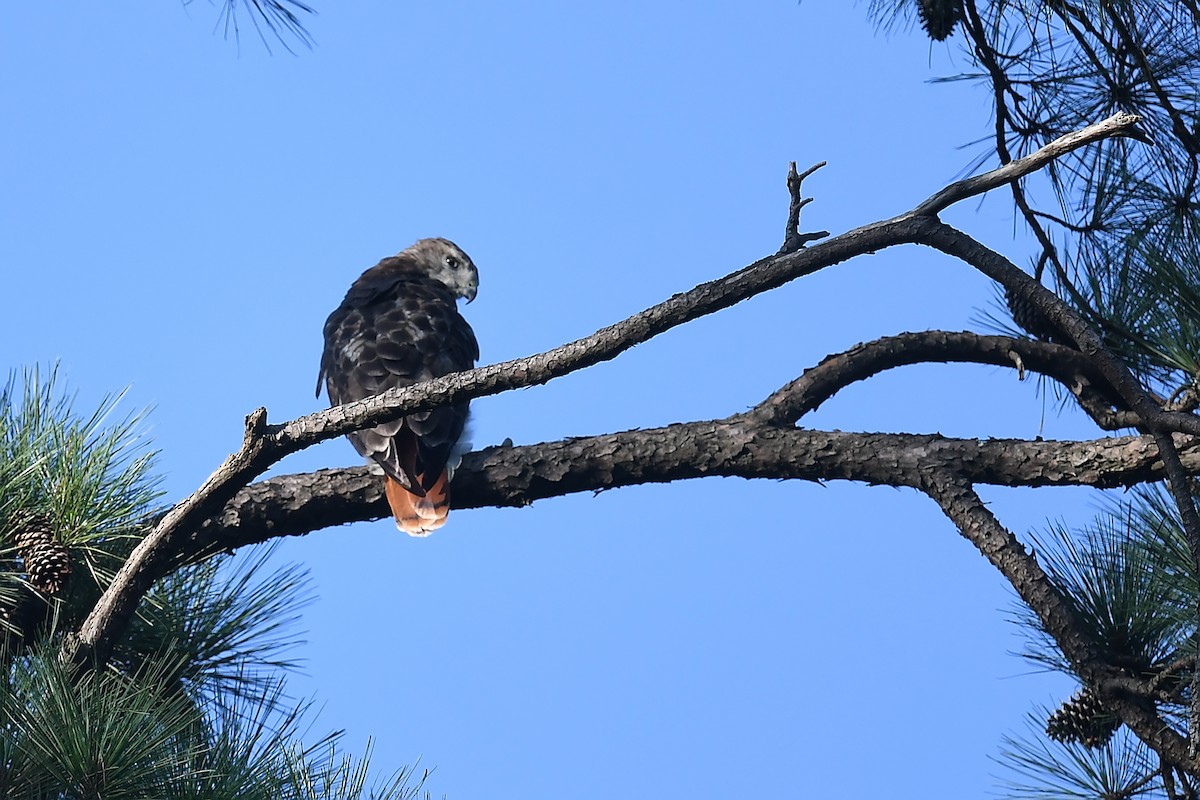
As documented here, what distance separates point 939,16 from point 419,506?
2.15 m

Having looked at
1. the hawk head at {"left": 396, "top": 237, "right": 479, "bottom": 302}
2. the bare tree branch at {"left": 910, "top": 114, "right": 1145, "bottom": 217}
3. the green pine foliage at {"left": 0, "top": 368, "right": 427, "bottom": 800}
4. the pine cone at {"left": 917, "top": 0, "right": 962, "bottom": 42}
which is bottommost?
the green pine foliage at {"left": 0, "top": 368, "right": 427, "bottom": 800}

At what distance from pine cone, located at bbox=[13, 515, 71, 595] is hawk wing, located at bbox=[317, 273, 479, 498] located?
85cm

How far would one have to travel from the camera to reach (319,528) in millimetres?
3473

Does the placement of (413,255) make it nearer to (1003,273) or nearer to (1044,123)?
(1044,123)

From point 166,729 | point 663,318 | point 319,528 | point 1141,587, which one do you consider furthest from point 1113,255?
point 166,729

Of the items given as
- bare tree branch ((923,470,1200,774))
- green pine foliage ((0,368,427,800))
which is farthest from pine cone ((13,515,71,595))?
bare tree branch ((923,470,1200,774))

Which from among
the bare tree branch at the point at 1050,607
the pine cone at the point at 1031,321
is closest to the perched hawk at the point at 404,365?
the bare tree branch at the point at 1050,607

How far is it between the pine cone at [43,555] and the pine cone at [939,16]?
288cm

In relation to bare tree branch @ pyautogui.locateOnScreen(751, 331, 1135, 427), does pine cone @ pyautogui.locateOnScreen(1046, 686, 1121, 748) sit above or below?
below

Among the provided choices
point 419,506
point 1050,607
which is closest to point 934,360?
point 1050,607

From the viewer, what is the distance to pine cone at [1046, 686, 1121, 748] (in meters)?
2.86

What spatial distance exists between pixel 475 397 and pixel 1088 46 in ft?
8.10

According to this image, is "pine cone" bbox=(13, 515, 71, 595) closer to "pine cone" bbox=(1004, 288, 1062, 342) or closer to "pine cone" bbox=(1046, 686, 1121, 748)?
"pine cone" bbox=(1046, 686, 1121, 748)

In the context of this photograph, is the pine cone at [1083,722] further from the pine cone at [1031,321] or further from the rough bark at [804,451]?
the pine cone at [1031,321]
